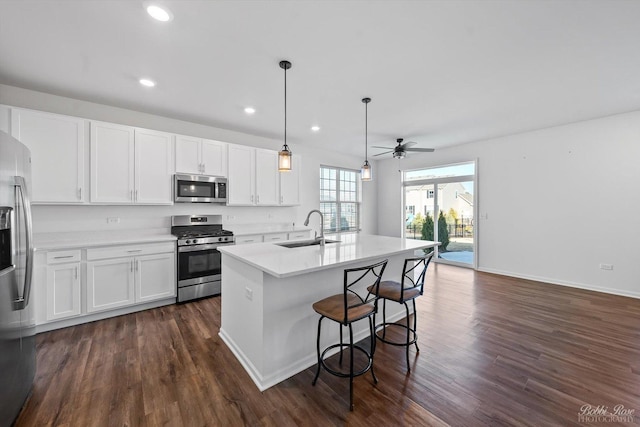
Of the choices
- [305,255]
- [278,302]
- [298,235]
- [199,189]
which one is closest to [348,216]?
[298,235]

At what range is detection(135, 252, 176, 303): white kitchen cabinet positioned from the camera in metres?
3.31

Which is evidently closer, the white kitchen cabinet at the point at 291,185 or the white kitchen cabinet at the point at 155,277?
the white kitchen cabinet at the point at 155,277

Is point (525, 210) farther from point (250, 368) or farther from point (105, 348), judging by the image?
point (105, 348)

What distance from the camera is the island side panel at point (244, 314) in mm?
2020

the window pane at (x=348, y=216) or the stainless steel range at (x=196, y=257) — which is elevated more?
the window pane at (x=348, y=216)

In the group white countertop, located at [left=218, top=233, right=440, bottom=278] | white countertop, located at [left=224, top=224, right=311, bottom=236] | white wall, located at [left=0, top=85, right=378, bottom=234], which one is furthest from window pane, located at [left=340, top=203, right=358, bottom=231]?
white countertop, located at [left=218, top=233, right=440, bottom=278]

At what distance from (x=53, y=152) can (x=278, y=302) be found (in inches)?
127

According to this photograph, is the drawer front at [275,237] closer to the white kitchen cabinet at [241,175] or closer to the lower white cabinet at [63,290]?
the white kitchen cabinet at [241,175]

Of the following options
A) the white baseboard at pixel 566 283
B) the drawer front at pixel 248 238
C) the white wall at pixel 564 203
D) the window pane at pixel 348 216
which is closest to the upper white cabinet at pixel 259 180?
the drawer front at pixel 248 238

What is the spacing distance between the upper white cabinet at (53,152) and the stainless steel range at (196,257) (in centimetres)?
124

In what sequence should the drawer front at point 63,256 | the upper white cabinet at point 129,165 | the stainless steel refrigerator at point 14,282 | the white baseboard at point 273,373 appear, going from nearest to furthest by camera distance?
the stainless steel refrigerator at point 14,282, the white baseboard at point 273,373, the drawer front at point 63,256, the upper white cabinet at point 129,165

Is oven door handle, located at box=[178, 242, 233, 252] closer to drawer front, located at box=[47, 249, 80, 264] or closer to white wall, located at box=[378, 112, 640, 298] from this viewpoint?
drawer front, located at box=[47, 249, 80, 264]

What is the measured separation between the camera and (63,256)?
2.84 metres

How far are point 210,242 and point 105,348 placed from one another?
167 centimetres
